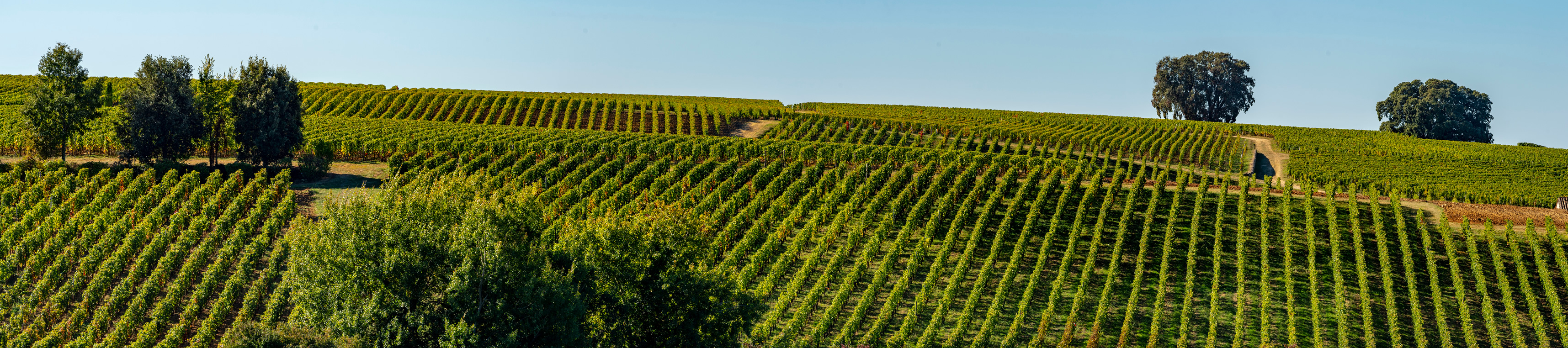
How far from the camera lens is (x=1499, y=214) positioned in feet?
151

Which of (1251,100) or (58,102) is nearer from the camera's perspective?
(58,102)

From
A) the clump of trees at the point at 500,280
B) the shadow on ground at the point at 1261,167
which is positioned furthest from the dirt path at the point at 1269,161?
the clump of trees at the point at 500,280

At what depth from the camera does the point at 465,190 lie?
30.8 metres

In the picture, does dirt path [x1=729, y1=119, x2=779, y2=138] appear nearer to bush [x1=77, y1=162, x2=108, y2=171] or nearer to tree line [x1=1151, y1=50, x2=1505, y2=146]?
bush [x1=77, y1=162, x2=108, y2=171]

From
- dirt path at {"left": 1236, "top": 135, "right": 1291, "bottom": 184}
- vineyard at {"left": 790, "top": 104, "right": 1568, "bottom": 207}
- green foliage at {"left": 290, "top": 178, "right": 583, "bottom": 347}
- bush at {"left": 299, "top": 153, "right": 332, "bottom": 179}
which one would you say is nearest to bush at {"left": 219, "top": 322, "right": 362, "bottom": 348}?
green foliage at {"left": 290, "top": 178, "right": 583, "bottom": 347}

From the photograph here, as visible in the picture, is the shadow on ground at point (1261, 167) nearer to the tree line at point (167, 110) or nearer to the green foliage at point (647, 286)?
the green foliage at point (647, 286)

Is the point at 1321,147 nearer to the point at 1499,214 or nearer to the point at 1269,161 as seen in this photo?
the point at 1269,161

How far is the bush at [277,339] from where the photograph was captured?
72.1 feet

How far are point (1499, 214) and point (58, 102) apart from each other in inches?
2895

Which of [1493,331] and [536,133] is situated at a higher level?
[536,133]

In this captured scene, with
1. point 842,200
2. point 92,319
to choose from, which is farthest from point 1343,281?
point 92,319

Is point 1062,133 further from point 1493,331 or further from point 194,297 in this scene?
point 194,297

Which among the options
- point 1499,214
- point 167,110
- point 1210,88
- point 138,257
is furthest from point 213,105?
point 1210,88

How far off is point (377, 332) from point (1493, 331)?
3624cm
